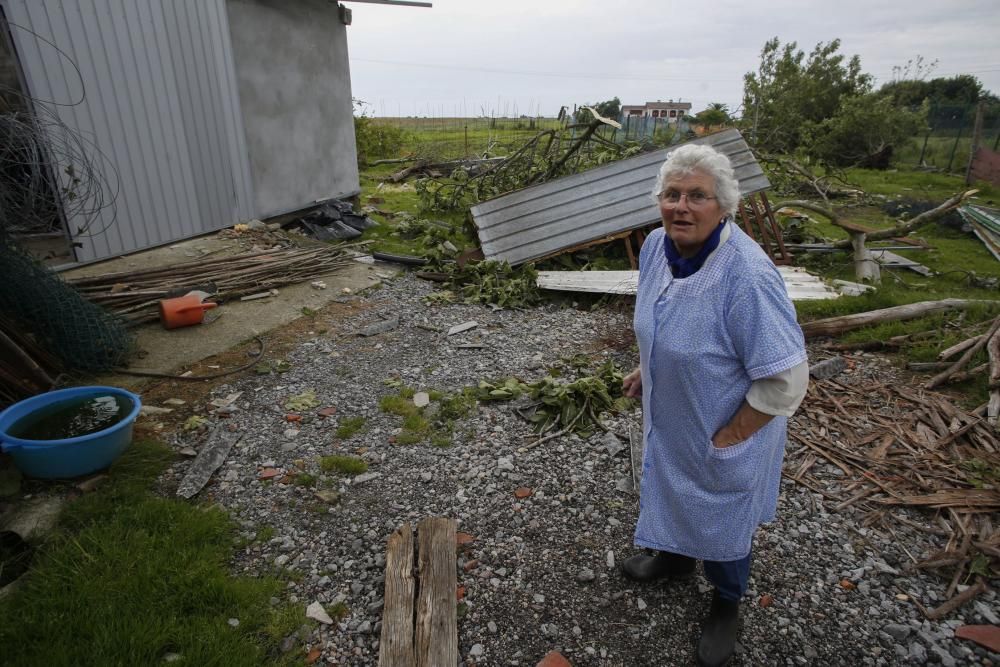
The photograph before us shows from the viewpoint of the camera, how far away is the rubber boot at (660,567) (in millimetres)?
2670

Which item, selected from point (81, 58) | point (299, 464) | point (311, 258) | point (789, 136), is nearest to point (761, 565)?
point (299, 464)

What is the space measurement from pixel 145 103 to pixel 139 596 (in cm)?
657

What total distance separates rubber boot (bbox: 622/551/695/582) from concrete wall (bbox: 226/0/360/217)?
8280 millimetres

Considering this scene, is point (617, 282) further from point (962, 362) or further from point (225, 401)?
point (225, 401)

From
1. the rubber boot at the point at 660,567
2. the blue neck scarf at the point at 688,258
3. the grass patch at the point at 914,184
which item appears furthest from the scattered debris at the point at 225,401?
the grass patch at the point at 914,184

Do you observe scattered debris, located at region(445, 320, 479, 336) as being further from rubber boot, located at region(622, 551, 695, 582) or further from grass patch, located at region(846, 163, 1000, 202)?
grass patch, located at region(846, 163, 1000, 202)

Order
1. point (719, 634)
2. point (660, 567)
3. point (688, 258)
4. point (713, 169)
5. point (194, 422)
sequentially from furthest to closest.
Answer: point (194, 422) < point (660, 567) < point (719, 634) < point (688, 258) < point (713, 169)

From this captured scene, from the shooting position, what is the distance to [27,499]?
10.00 feet

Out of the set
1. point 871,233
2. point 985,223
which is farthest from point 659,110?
point 871,233

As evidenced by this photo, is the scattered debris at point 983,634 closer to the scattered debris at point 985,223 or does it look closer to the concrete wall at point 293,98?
the scattered debris at point 985,223

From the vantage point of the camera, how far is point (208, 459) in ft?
11.7

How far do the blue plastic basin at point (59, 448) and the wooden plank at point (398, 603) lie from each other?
1.86 m

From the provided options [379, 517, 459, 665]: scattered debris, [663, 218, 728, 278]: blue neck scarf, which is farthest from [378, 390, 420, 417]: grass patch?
[663, 218, 728, 278]: blue neck scarf

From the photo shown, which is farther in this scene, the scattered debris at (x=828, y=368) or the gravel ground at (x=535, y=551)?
the scattered debris at (x=828, y=368)
